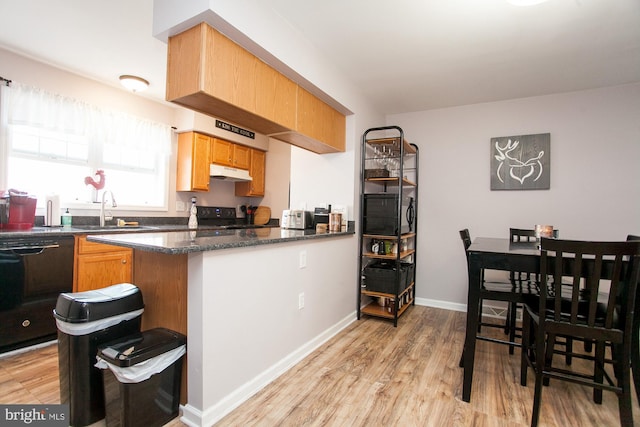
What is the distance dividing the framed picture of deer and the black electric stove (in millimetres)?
3572

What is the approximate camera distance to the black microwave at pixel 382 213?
2957 millimetres

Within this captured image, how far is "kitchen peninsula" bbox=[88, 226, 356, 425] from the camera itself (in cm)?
149

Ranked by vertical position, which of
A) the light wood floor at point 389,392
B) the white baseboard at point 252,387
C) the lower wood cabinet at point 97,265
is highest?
the lower wood cabinet at point 97,265

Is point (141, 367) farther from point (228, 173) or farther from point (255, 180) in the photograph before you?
point (255, 180)

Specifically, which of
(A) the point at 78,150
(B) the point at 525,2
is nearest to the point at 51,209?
(A) the point at 78,150

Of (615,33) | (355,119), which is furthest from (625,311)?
(355,119)

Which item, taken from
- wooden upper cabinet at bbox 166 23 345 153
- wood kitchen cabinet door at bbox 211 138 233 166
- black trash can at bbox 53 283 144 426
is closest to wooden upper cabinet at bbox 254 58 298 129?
wooden upper cabinet at bbox 166 23 345 153

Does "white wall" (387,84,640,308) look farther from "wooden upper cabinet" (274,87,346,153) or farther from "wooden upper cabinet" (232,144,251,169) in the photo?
"wooden upper cabinet" (232,144,251,169)

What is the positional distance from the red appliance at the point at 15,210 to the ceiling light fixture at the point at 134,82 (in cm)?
137

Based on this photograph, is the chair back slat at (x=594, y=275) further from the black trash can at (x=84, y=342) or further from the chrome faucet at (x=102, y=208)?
the chrome faucet at (x=102, y=208)

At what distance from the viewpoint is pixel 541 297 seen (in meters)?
1.50

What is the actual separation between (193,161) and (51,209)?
1493 mm

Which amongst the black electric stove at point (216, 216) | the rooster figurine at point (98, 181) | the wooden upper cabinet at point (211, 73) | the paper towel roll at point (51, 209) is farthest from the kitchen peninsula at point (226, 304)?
the black electric stove at point (216, 216)

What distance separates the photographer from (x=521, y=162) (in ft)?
10.6
